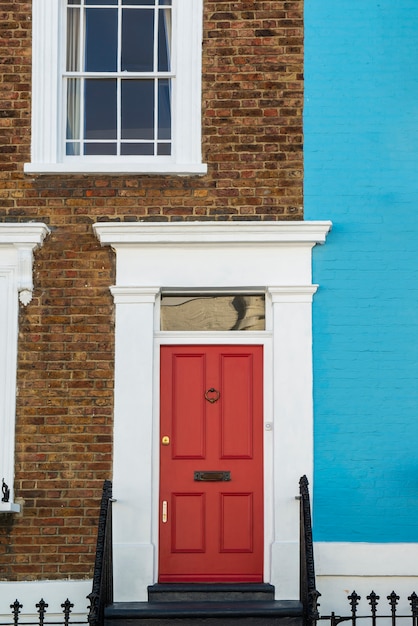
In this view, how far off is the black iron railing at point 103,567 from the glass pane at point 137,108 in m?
3.04

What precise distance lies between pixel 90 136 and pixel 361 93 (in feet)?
7.70

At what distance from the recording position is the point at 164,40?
979 centimetres

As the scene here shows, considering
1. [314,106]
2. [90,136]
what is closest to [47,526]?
[90,136]

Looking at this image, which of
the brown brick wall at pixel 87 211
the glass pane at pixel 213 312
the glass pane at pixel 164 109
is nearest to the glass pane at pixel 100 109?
the glass pane at pixel 164 109

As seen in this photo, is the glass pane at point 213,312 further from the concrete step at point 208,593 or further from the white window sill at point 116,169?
the concrete step at point 208,593

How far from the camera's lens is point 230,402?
9312mm

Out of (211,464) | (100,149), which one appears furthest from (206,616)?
(100,149)

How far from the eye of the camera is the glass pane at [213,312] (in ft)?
31.0

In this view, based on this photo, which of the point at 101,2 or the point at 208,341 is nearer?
the point at 208,341

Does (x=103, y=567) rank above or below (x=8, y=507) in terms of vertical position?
below

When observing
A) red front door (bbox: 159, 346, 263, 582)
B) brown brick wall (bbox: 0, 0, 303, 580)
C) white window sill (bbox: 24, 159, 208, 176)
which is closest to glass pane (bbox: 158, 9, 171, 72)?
brown brick wall (bbox: 0, 0, 303, 580)

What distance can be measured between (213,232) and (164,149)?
0.94 meters

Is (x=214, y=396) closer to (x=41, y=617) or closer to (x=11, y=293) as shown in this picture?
(x=11, y=293)

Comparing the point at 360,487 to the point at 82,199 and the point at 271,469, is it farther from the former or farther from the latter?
the point at 82,199
